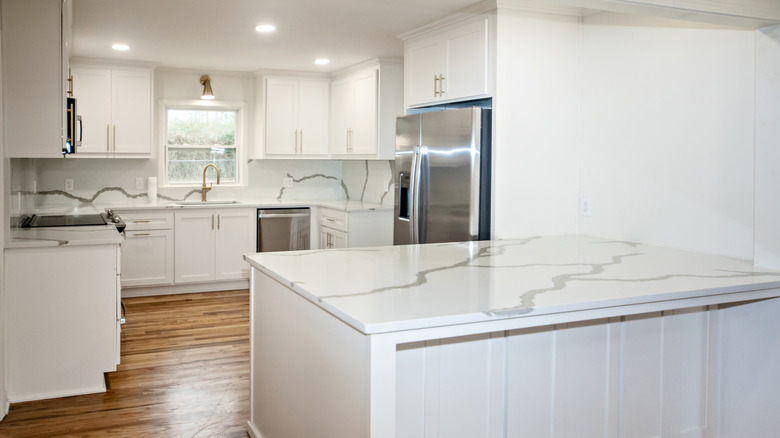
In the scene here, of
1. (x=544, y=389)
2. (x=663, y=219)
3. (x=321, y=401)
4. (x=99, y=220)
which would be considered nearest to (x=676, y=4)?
(x=663, y=219)

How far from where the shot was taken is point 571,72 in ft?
12.1

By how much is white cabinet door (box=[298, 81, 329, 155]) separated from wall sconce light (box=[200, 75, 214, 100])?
834 millimetres

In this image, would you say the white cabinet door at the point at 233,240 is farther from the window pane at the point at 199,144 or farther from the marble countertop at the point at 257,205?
the window pane at the point at 199,144

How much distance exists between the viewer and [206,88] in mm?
6031

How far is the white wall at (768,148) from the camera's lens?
2.46 metres

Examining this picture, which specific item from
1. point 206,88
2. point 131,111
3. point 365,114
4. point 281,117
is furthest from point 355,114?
point 131,111

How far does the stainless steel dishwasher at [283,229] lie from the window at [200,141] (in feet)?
2.32

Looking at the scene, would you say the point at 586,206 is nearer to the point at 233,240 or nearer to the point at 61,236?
the point at 61,236

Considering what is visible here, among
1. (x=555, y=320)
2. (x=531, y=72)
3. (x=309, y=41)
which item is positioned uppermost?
(x=309, y=41)

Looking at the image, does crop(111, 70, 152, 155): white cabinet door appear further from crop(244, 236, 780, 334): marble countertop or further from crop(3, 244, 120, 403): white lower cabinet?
crop(244, 236, 780, 334): marble countertop

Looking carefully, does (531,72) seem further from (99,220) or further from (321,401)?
(99,220)

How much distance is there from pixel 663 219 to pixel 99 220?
135 inches

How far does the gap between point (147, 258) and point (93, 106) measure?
4.59 feet

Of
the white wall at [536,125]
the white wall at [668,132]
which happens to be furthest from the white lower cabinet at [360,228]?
the white wall at [668,132]
